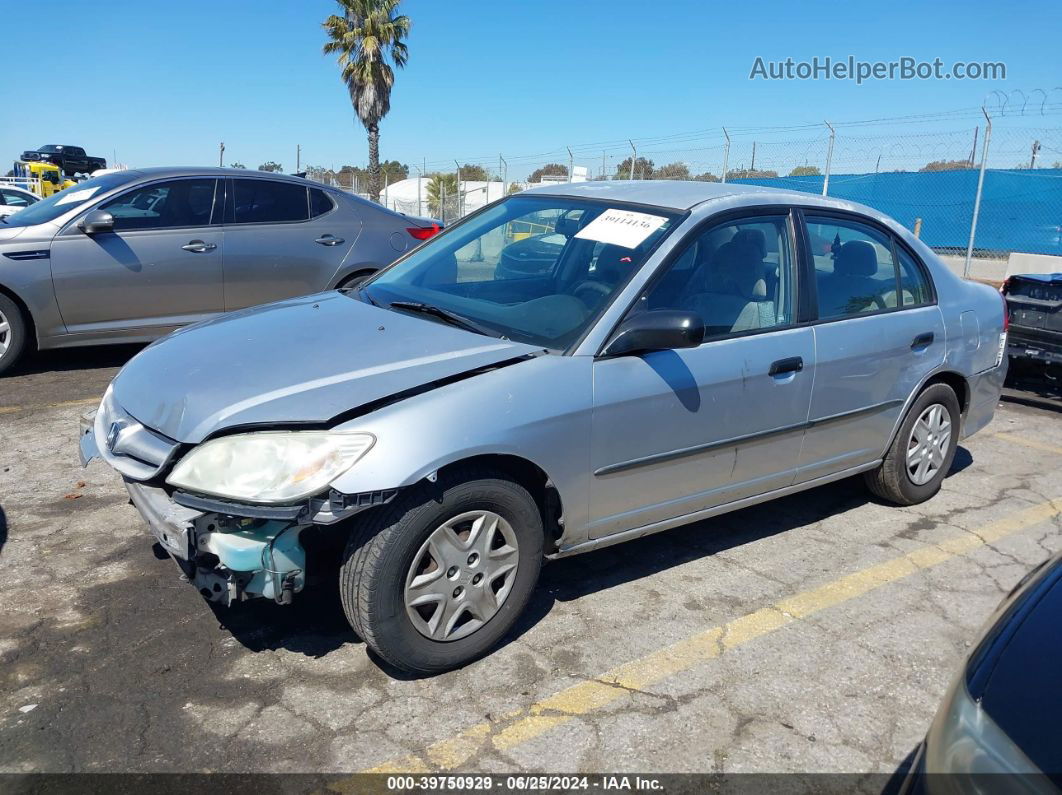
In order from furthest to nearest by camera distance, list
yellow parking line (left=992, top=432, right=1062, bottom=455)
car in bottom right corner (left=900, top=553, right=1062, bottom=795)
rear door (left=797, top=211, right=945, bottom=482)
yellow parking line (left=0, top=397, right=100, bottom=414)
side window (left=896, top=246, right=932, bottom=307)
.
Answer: yellow parking line (left=992, top=432, right=1062, bottom=455), yellow parking line (left=0, top=397, right=100, bottom=414), side window (left=896, top=246, right=932, bottom=307), rear door (left=797, top=211, right=945, bottom=482), car in bottom right corner (left=900, top=553, right=1062, bottom=795)

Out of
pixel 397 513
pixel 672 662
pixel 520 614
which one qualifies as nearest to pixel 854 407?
pixel 672 662

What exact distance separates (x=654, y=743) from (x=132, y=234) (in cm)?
588

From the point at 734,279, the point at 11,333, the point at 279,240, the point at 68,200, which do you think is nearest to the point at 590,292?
the point at 734,279

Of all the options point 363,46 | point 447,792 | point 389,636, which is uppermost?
point 363,46

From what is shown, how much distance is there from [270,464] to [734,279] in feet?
7.26

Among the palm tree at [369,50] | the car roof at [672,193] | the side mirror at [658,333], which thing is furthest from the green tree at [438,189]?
the side mirror at [658,333]

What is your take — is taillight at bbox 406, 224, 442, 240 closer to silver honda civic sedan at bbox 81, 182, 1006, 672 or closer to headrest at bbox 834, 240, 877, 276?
silver honda civic sedan at bbox 81, 182, 1006, 672

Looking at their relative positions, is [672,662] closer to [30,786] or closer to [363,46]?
[30,786]

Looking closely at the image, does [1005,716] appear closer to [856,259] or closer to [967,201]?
[856,259]

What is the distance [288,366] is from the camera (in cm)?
299

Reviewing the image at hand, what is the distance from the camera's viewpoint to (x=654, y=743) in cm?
268

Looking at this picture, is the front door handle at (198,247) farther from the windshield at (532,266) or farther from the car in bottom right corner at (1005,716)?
the car in bottom right corner at (1005,716)

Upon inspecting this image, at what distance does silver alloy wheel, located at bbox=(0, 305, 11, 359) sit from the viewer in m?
6.36

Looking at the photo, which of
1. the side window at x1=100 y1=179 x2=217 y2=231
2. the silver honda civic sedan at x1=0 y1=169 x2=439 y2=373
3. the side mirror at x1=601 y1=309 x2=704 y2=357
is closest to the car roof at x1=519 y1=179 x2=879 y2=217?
the side mirror at x1=601 y1=309 x2=704 y2=357
